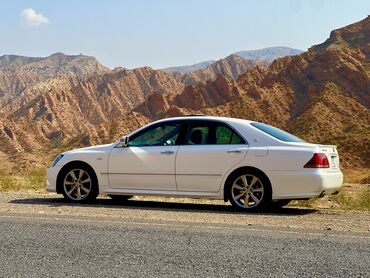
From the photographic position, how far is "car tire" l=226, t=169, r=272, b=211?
852 cm

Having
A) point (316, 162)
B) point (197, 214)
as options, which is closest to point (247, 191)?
point (197, 214)

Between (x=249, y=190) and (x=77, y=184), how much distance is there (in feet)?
10.3

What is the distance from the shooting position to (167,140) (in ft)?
30.9

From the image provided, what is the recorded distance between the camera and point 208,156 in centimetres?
893

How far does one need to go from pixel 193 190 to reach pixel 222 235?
2.50 meters

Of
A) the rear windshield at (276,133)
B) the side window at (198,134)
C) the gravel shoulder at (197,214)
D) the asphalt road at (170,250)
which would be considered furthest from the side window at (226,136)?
the asphalt road at (170,250)

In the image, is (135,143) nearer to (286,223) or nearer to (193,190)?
(193,190)

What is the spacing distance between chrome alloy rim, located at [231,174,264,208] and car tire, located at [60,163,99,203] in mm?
2524

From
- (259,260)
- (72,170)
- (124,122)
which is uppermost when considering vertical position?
(124,122)

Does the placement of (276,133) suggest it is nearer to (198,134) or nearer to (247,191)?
(247,191)

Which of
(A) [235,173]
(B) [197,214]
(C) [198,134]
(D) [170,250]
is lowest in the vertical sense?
(D) [170,250]

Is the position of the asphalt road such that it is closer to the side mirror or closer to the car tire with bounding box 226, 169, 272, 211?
the car tire with bounding box 226, 169, 272, 211

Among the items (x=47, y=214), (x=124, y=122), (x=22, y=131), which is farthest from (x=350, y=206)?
(x=22, y=131)

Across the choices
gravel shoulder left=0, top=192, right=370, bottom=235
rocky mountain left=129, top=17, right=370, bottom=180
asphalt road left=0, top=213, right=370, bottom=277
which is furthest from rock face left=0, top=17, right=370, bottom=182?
asphalt road left=0, top=213, right=370, bottom=277
